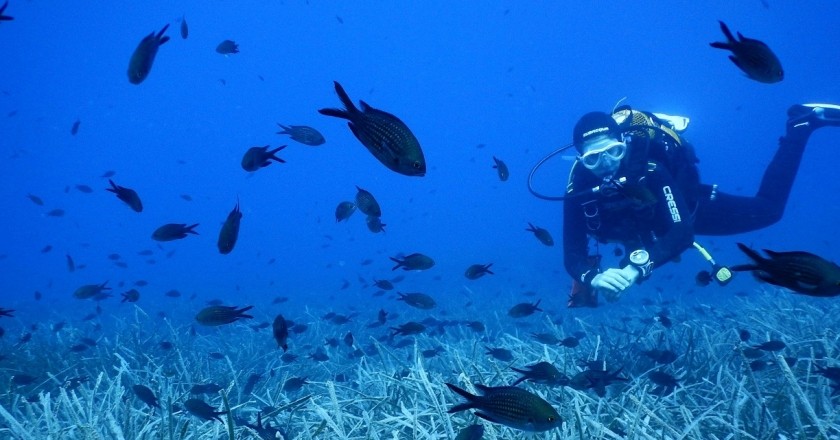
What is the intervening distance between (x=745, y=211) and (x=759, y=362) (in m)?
6.40

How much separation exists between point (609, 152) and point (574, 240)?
1.55m

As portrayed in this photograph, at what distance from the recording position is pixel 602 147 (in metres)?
7.05

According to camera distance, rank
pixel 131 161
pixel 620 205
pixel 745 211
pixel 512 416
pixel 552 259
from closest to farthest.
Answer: pixel 512 416, pixel 620 205, pixel 745 211, pixel 552 259, pixel 131 161

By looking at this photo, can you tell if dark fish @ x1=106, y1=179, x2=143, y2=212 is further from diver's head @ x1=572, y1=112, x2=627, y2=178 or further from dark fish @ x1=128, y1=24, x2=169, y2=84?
diver's head @ x1=572, y1=112, x2=627, y2=178

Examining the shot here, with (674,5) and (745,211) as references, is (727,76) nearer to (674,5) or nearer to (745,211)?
(674,5)

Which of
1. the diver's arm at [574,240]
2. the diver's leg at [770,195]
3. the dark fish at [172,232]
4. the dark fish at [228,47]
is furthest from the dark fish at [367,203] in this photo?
the diver's leg at [770,195]

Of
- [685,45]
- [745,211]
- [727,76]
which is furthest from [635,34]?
[745,211]

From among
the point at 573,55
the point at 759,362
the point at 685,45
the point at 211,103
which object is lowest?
the point at 211,103

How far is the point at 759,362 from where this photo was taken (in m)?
3.82

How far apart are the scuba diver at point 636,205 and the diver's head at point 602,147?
2 cm

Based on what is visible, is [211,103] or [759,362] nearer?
[759,362]

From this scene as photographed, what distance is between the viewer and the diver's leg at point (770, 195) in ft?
28.5

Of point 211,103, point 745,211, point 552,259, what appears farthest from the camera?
point 211,103

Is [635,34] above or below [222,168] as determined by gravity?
above
